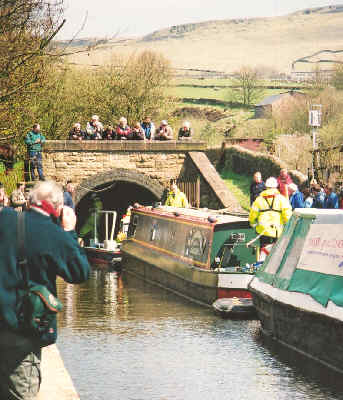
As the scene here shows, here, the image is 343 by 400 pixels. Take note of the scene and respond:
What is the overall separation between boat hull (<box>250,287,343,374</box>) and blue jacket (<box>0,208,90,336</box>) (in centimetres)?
513

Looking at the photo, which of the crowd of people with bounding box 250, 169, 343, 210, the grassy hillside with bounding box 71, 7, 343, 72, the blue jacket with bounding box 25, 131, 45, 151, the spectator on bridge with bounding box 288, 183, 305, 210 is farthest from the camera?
the grassy hillside with bounding box 71, 7, 343, 72

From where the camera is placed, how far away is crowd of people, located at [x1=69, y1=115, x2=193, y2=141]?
1201 inches

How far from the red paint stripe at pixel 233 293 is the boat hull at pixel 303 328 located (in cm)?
194

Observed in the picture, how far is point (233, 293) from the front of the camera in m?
15.5

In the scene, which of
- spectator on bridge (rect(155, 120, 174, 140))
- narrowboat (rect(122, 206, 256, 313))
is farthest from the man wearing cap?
spectator on bridge (rect(155, 120, 174, 140))

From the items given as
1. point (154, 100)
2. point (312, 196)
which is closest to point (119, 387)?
point (312, 196)

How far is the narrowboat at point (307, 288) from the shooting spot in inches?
420

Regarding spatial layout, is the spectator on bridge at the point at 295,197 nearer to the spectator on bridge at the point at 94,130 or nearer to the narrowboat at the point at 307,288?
the narrowboat at the point at 307,288

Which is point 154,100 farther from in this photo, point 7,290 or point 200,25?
point 200,25

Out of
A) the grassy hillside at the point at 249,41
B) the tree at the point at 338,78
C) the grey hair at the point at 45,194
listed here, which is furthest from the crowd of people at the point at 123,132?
the grassy hillside at the point at 249,41

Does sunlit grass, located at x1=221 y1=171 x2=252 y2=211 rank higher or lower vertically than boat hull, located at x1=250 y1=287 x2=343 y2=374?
higher

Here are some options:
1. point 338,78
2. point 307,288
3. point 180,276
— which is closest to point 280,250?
point 307,288

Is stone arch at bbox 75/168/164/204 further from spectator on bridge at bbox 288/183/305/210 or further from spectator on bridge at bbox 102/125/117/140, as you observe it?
spectator on bridge at bbox 288/183/305/210

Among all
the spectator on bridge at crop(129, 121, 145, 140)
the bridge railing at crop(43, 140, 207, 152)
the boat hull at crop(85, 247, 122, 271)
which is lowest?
the boat hull at crop(85, 247, 122, 271)
